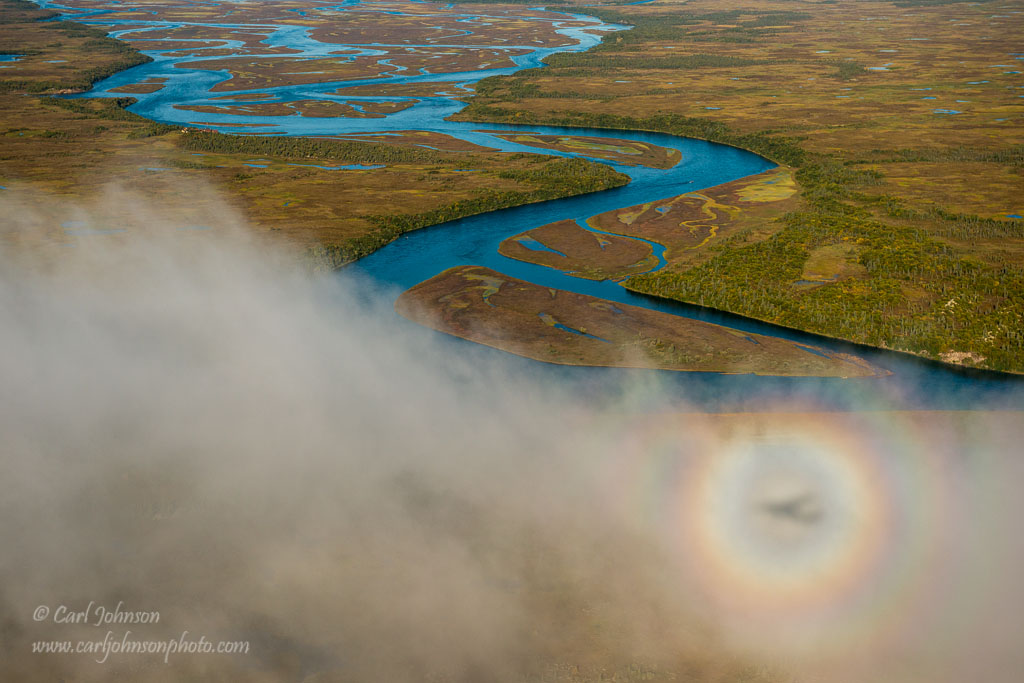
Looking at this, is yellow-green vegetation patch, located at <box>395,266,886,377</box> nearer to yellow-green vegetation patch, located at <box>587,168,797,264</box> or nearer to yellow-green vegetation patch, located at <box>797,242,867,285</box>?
yellow-green vegetation patch, located at <box>797,242,867,285</box>

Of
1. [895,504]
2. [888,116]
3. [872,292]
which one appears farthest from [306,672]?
[888,116]

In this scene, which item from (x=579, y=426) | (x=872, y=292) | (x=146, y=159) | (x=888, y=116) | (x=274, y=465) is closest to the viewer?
(x=274, y=465)

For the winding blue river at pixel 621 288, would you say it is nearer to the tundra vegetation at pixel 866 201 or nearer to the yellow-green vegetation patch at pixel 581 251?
the yellow-green vegetation patch at pixel 581 251

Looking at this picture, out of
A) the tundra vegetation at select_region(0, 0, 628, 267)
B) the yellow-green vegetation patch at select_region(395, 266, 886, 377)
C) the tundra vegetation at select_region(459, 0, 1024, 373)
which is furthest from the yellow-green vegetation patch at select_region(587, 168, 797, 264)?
the yellow-green vegetation patch at select_region(395, 266, 886, 377)

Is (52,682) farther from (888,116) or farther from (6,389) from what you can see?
(888,116)

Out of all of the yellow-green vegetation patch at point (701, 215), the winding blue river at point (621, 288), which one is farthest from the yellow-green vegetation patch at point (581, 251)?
the yellow-green vegetation patch at point (701, 215)

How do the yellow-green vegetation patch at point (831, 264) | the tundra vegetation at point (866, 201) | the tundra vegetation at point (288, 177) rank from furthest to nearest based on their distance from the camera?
the tundra vegetation at point (288, 177), the yellow-green vegetation patch at point (831, 264), the tundra vegetation at point (866, 201)
